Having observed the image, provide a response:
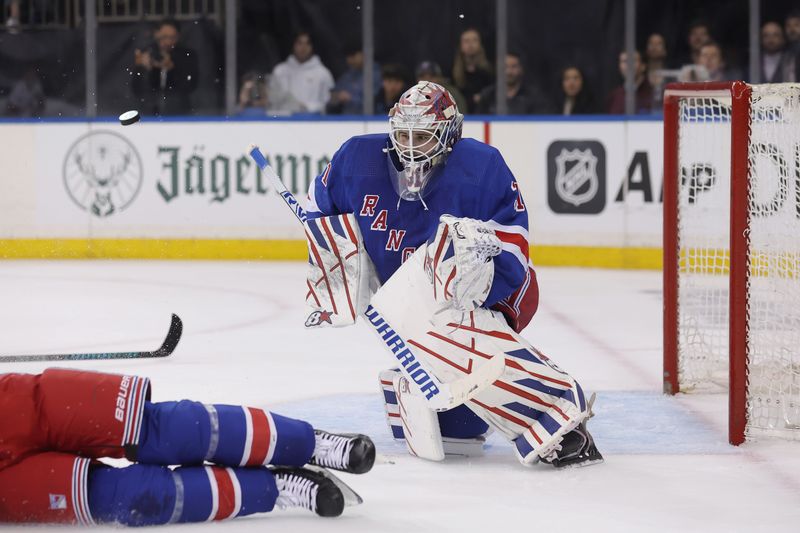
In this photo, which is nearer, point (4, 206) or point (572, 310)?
point (572, 310)

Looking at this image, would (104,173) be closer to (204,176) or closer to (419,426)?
(204,176)

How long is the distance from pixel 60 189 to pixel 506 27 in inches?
96.1

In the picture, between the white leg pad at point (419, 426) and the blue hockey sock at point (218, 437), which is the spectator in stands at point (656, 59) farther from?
the blue hockey sock at point (218, 437)

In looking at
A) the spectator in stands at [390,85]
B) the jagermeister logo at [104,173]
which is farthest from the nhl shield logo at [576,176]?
the jagermeister logo at [104,173]

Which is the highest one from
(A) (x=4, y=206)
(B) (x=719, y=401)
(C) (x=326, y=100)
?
(C) (x=326, y=100)

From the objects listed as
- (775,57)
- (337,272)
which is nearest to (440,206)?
(337,272)

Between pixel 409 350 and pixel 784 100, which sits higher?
pixel 784 100

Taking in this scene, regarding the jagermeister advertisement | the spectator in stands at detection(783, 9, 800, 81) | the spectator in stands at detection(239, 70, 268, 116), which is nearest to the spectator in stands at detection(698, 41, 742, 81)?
the spectator in stands at detection(783, 9, 800, 81)

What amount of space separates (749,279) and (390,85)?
168 inches

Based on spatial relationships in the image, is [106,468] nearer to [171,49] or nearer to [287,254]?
[287,254]

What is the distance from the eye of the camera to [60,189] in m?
7.30

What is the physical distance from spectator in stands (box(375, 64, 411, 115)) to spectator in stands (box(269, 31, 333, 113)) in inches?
11.1

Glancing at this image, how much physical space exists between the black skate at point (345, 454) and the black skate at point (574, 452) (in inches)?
23.2

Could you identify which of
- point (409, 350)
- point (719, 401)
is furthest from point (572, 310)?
point (409, 350)
